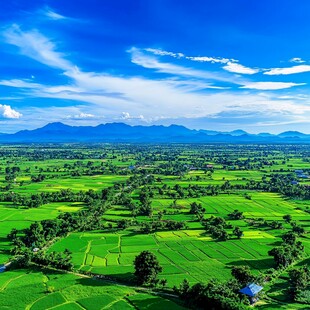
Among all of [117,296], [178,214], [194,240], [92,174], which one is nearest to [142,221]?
[178,214]

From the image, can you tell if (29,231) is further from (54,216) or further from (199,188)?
(199,188)

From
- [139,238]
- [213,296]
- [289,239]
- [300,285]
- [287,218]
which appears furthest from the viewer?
[287,218]

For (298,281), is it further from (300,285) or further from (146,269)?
(146,269)

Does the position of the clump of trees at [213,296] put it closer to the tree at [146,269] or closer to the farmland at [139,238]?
the farmland at [139,238]

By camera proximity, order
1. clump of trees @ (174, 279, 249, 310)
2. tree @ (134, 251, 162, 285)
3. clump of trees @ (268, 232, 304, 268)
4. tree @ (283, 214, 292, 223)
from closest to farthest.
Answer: clump of trees @ (174, 279, 249, 310) → tree @ (134, 251, 162, 285) → clump of trees @ (268, 232, 304, 268) → tree @ (283, 214, 292, 223)

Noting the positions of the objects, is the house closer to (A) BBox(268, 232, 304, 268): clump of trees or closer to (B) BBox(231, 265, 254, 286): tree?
(B) BBox(231, 265, 254, 286): tree

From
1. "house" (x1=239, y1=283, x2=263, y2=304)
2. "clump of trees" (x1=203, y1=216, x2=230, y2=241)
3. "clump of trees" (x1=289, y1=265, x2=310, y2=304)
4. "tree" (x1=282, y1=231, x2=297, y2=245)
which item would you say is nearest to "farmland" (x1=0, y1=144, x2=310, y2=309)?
"clump of trees" (x1=203, y1=216, x2=230, y2=241)

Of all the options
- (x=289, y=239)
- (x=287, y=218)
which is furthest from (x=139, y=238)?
(x=287, y=218)
